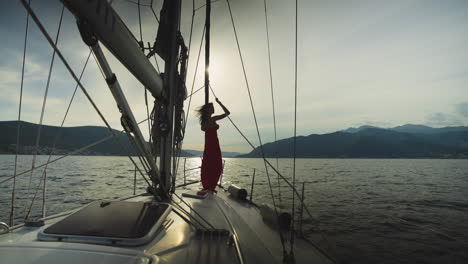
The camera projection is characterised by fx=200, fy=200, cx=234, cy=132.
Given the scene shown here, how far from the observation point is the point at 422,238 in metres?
7.29

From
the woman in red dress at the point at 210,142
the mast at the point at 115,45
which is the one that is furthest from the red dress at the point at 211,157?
the mast at the point at 115,45

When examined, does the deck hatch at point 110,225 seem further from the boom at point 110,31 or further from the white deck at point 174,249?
the boom at point 110,31

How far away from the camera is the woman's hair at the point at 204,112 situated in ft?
15.9

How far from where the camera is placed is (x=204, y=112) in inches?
192

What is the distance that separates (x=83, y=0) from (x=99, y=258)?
208 centimetres

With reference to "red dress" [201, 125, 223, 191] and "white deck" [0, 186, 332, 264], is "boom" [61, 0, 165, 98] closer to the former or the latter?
"white deck" [0, 186, 332, 264]

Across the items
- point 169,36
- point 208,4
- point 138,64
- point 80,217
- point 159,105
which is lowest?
point 80,217

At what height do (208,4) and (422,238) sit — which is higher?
(208,4)

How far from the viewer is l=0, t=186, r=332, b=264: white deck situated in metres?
1.56

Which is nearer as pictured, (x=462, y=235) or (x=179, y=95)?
(x=179, y=95)

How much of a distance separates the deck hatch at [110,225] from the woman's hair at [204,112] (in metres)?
2.41

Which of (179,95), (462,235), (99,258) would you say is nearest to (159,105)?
(179,95)

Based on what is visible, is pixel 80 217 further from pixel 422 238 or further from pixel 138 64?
pixel 422 238

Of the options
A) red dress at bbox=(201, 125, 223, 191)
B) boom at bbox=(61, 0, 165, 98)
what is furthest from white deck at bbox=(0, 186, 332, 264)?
boom at bbox=(61, 0, 165, 98)
